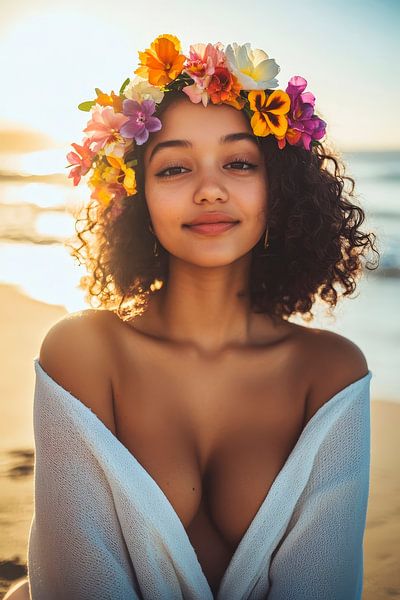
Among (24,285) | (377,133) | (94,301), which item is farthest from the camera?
(377,133)

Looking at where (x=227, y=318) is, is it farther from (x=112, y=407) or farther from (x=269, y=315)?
(x=112, y=407)

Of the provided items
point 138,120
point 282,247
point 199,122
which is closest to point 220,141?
point 199,122

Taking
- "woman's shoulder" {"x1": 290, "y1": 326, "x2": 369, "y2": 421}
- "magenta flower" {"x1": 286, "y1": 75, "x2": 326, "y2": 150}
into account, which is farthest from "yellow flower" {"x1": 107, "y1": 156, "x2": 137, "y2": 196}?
"woman's shoulder" {"x1": 290, "y1": 326, "x2": 369, "y2": 421}

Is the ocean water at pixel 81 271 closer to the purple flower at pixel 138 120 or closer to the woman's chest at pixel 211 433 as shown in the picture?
the purple flower at pixel 138 120

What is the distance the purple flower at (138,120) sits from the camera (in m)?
2.97

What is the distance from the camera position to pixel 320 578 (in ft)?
9.28

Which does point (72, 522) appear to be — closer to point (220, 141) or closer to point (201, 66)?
point (220, 141)

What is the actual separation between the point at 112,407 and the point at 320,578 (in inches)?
34.4

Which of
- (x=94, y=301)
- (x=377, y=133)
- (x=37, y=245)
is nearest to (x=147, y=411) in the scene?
(x=94, y=301)

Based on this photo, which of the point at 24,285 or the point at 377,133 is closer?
the point at 24,285

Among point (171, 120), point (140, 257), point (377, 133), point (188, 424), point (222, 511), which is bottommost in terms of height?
point (222, 511)

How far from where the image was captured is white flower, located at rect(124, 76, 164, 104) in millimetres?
2990

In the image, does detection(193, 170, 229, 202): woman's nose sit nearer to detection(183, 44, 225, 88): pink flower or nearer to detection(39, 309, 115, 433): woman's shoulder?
detection(183, 44, 225, 88): pink flower

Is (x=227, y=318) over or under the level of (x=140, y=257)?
under
